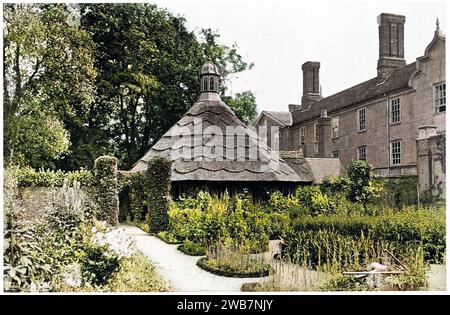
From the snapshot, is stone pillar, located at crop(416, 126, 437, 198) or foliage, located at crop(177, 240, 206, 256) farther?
stone pillar, located at crop(416, 126, 437, 198)

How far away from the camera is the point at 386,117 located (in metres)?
14.0

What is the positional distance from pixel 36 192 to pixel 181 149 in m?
4.32

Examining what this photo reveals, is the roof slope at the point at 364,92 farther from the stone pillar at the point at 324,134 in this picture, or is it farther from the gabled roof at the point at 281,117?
the gabled roof at the point at 281,117

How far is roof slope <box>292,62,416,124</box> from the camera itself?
38.8ft

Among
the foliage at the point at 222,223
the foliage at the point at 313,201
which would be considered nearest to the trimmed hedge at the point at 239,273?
the foliage at the point at 222,223

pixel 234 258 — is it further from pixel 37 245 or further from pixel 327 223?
pixel 37 245

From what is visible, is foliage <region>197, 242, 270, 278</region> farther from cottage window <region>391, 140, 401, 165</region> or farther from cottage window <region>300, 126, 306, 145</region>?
cottage window <region>300, 126, 306, 145</region>

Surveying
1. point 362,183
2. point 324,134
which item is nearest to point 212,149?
point 362,183

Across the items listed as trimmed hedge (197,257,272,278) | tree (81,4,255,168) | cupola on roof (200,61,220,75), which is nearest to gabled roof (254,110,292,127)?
cupola on roof (200,61,220,75)

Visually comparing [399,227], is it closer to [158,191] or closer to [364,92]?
[158,191]

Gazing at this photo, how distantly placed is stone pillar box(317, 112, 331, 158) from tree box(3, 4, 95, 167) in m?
9.09

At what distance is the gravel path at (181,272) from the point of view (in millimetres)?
6941

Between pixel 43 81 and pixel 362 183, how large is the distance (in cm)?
713
